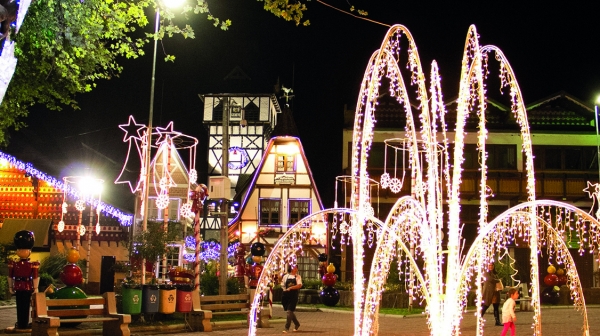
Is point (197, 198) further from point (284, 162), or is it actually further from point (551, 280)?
point (284, 162)

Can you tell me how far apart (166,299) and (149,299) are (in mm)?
416

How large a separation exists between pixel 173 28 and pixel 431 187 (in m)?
6.03

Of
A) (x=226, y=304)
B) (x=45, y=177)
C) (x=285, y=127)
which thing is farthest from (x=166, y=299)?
(x=285, y=127)

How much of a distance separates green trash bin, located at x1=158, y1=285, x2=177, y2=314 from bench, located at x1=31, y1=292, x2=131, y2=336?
1.88 metres

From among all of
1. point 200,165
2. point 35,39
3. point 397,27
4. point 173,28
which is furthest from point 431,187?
point 200,165

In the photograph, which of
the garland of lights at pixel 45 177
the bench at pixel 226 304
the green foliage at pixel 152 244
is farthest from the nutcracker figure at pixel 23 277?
the garland of lights at pixel 45 177

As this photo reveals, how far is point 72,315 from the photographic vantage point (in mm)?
15062

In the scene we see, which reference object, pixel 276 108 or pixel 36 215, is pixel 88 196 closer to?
pixel 36 215

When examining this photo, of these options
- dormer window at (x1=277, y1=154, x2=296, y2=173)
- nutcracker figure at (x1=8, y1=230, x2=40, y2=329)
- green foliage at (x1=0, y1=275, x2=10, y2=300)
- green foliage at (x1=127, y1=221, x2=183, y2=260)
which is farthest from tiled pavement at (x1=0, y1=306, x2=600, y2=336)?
dormer window at (x1=277, y1=154, x2=296, y2=173)

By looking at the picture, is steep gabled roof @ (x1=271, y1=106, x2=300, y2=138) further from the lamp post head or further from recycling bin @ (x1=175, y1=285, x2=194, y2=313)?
the lamp post head

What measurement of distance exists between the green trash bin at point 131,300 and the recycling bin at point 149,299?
0.27 metres

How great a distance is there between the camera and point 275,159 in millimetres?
41219

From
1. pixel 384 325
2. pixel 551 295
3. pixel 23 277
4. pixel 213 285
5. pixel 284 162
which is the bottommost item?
pixel 384 325

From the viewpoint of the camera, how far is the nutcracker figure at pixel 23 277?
15789 mm
